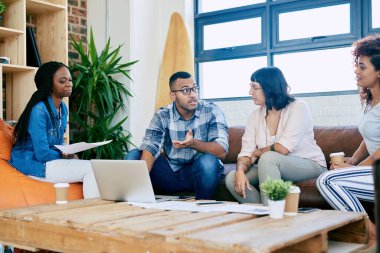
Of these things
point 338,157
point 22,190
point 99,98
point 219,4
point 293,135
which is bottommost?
point 22,190

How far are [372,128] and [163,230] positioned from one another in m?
1.48

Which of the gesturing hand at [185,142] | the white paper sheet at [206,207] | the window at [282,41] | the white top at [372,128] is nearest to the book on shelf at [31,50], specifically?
the window at [282,41]

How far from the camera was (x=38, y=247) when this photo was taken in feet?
6.56

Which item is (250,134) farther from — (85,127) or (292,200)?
(85,127)

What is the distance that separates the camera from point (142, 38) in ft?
15.8

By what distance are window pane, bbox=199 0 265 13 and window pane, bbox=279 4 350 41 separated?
0.35m

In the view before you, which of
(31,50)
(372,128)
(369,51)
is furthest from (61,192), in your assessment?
(31,50)

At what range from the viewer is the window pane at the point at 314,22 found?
413 centimetres

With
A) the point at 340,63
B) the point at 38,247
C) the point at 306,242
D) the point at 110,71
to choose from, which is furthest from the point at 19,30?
the point at 306,242

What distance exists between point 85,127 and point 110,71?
57cm

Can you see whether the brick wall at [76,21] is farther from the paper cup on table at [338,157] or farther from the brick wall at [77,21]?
the paper cup on table at [338,157]

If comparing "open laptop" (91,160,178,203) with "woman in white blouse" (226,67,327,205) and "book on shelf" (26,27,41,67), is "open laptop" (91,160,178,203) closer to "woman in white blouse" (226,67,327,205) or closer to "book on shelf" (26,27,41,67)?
"woman in white blouse" (226,67,327,205)

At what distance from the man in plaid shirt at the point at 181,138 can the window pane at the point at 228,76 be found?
1512mm

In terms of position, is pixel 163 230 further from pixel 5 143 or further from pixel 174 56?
pixel 174 56
